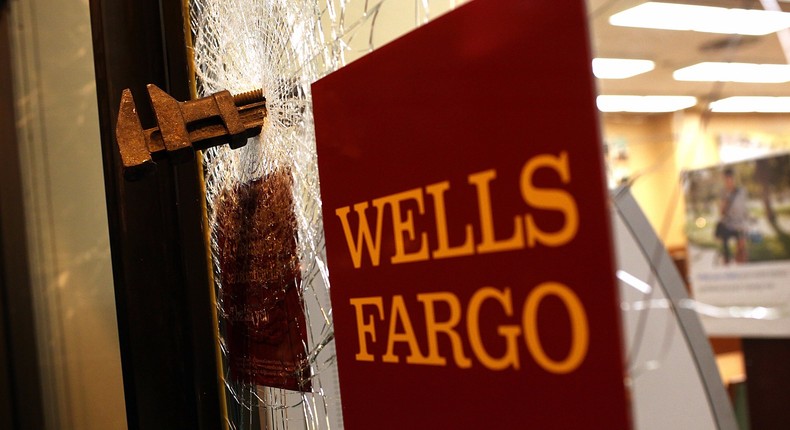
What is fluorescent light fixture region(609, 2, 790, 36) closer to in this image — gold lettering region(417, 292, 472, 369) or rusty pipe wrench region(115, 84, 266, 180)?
gold lettering region(417, 292, 472, 369)

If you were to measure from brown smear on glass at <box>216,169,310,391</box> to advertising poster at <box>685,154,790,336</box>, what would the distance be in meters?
0.59

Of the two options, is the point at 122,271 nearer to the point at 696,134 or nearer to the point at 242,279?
the point at 242,279

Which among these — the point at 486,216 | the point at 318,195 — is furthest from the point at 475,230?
the point at 318,195

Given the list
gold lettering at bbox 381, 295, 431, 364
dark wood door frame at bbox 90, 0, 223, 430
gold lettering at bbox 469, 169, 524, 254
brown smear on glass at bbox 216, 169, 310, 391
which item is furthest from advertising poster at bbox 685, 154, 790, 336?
dark wood door frame at bbox 90, 0, 223, 430

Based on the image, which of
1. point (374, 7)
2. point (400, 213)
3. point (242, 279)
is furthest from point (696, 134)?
point (242, 279)

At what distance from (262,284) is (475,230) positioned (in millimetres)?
544

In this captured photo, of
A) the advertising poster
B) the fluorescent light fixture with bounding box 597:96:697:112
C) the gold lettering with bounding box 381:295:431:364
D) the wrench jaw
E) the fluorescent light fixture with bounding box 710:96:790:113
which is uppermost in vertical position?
the wrench jaw

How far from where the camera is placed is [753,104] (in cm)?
43

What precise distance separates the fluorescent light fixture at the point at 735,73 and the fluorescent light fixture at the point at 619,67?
23 mm

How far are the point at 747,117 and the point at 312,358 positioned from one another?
62 centimetres

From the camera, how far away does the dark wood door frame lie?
4.03 feet

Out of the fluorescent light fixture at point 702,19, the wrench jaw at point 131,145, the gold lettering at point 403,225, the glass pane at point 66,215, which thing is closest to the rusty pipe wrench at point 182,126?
the wrench jaw at point 131,145

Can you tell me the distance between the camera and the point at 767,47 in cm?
42

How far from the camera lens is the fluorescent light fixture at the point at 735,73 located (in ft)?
1.36
